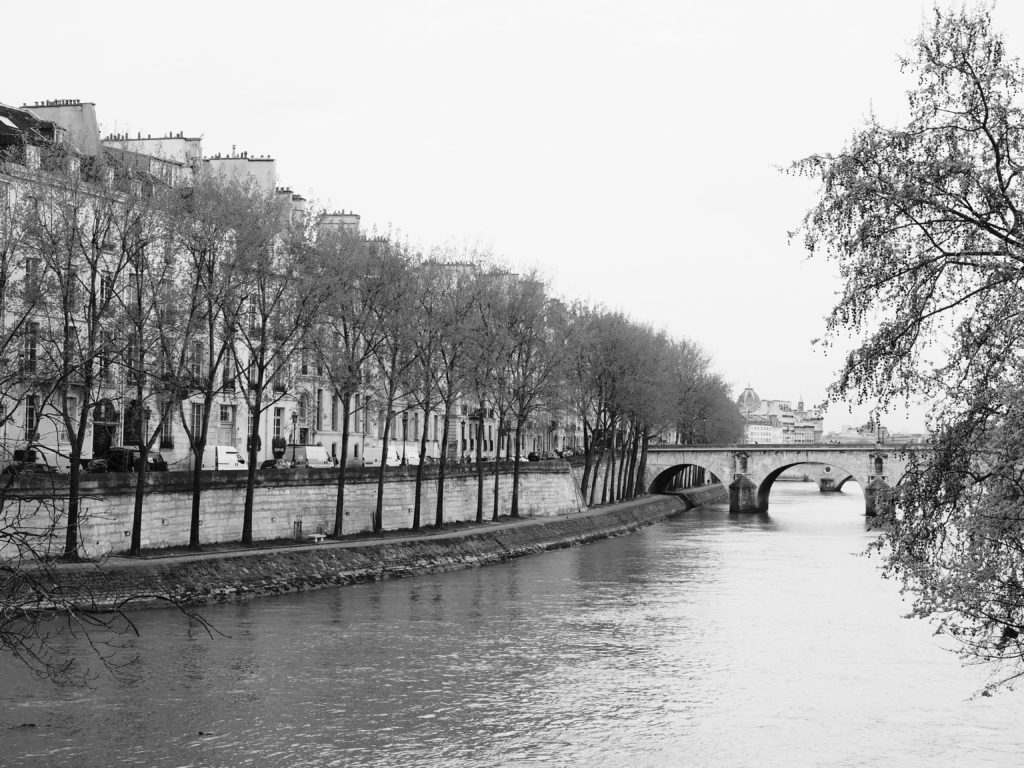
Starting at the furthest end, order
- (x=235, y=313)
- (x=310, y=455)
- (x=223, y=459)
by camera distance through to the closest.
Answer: (x=310, y=455) < (x=223, y=459) < (x=235, y=313)

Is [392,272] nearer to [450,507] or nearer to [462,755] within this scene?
[450,507]

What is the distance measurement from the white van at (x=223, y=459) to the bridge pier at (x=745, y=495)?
6126 cm

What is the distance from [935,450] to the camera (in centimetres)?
1498

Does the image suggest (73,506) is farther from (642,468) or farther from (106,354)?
(642,468)

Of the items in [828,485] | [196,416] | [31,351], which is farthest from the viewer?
[828,485]

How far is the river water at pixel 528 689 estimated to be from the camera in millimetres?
23328

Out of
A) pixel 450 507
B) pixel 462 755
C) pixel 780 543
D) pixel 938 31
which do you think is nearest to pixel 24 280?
pixel 462 755

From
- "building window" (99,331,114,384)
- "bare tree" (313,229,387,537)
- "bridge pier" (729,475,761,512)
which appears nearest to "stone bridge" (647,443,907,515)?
"bridge pier" (729,475,761,512)

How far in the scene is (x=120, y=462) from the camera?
50.0m

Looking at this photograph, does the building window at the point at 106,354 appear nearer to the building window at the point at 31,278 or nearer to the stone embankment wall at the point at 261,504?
the building window at the point at 31,278

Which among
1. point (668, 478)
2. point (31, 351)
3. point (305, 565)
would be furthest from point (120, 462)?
point (668, 478)

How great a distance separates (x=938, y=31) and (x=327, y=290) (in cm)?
3526

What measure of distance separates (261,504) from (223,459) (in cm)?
747

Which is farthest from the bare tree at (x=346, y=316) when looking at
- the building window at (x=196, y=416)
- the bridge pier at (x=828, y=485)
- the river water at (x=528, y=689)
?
the bridge pier at (x=828, y=485)
